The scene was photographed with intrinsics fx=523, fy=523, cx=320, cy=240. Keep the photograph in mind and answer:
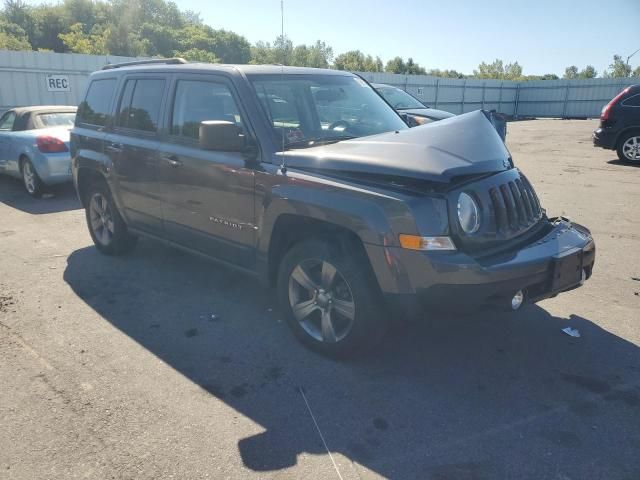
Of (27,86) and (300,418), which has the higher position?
(27,86)

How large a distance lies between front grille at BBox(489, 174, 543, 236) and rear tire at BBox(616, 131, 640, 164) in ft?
32.7

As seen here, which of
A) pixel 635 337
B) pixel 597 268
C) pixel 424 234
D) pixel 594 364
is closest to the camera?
pixel 424 234

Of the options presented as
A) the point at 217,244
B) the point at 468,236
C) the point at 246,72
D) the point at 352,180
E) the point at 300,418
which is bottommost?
the point at 300,418

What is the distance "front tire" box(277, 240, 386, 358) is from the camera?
3264 millimetres

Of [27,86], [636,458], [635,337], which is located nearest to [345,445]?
[636,458]

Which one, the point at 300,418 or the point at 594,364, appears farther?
the point at 594,364

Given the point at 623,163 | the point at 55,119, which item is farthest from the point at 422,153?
the point at 623,163

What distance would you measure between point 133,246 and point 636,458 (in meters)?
4.98

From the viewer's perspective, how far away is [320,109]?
4.20 meters

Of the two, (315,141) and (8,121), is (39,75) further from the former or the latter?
(315,141)

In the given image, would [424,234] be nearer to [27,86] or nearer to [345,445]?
[345,445]

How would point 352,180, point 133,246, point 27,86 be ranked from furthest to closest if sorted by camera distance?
point 27,86 → point 133,246 → point 352,180

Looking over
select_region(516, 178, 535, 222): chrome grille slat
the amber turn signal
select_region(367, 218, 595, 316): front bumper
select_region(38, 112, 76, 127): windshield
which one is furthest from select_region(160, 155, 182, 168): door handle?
select_region(38, 112, 76, 127): windshield

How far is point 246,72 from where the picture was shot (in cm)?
397
